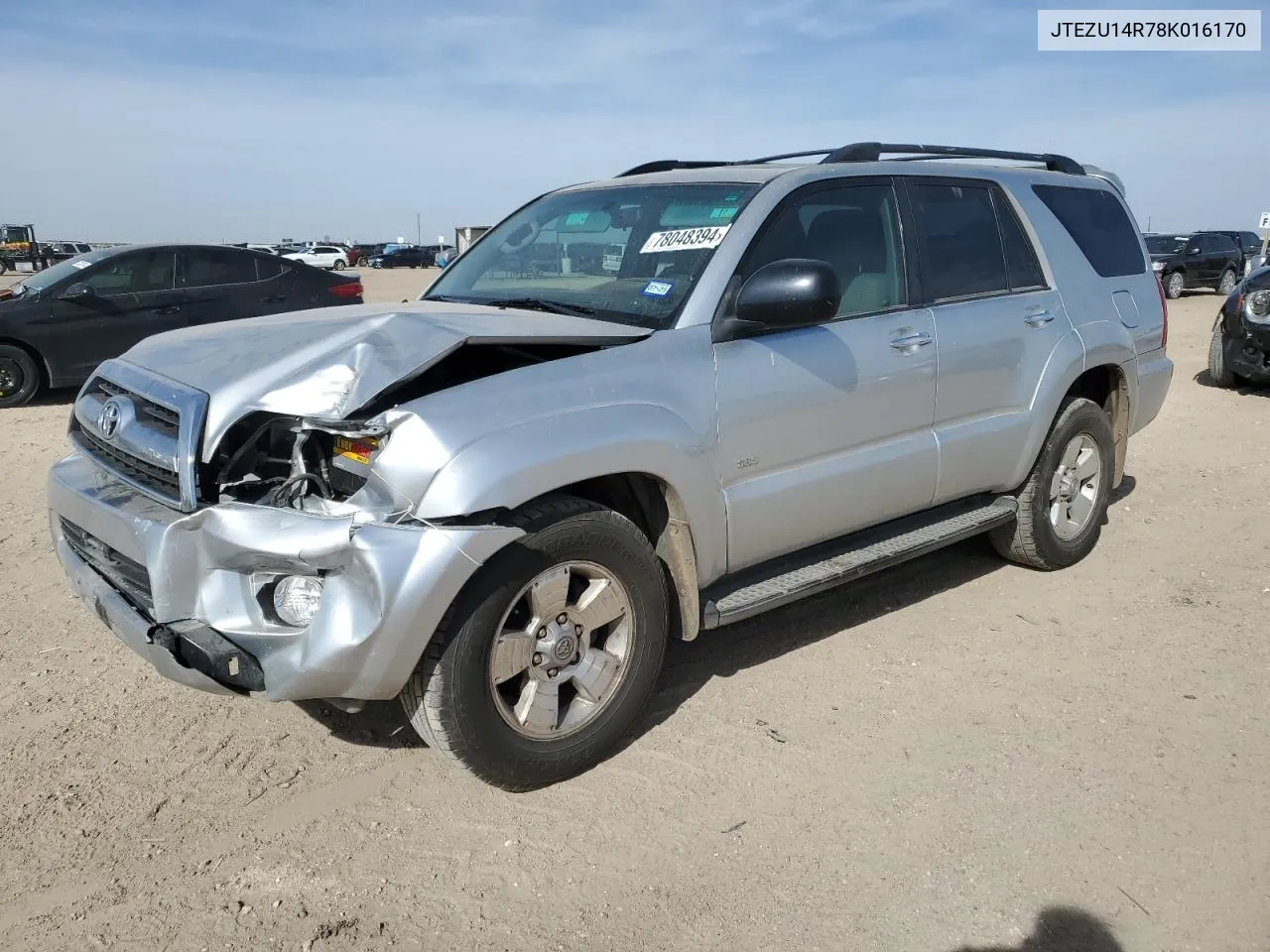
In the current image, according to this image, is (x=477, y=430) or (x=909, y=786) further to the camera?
(x=909, y=786)

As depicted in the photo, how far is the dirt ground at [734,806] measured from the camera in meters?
2.66

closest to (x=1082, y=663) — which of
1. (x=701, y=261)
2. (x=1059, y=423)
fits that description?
(x=1059, y=423)

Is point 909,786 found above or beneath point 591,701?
beneath

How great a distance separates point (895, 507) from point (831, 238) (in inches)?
44.9

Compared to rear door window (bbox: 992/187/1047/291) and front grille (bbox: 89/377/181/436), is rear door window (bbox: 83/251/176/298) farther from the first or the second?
rear door window (bbox: 992/187/1047/291)

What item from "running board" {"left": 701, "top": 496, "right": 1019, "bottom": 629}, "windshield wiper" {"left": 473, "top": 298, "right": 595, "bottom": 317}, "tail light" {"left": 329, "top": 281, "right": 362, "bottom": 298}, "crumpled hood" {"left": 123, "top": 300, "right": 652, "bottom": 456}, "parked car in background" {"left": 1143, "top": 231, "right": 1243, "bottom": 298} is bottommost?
"running board" {"left": 701, "top": 496, "right": 1019, "bottom": 629}

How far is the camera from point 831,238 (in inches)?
157

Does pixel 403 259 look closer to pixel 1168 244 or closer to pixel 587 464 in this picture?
pixel 1168 244

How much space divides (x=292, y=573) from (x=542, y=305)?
1499 mm

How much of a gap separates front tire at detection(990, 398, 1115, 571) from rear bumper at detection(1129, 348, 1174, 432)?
288 mm

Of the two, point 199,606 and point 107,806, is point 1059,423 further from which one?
point 107,806

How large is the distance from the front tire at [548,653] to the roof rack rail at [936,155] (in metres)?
2.03

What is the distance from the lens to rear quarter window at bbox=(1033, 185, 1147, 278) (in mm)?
5082

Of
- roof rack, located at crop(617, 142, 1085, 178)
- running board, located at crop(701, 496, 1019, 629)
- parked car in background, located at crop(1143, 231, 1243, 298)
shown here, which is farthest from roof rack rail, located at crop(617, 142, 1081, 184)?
parked car in background, located at crop(1143, 231, 1243, 298)
